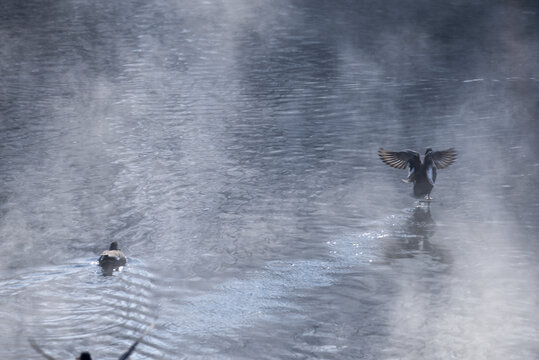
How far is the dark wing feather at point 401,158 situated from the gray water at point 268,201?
768 mm

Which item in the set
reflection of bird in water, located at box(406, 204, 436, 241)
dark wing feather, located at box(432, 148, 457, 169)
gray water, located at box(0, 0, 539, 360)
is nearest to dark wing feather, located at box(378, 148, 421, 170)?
dark wing feather, located at box(432, 148, 457, 169)

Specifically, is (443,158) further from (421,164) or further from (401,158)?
(401,158)

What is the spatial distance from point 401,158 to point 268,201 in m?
3.44

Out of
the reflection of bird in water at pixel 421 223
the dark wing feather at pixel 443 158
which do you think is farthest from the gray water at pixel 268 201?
the dark wing feather at pixel 443 158

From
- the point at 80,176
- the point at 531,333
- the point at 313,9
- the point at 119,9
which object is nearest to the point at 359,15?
the point at 313,9

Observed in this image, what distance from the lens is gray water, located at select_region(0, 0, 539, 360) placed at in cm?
1448

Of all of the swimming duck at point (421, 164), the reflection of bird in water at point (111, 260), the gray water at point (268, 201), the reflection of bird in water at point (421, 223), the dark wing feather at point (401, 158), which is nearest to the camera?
the gray water at point (268, 201)

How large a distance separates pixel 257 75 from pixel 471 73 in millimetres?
9004

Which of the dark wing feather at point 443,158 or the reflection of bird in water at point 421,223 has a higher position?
the dark wing feather at point 443,158

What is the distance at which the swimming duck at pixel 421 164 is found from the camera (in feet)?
68.8

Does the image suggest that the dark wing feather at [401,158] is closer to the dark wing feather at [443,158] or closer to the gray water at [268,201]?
the dark wing feather at [443,158]

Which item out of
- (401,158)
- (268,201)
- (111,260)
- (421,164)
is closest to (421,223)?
(421,164)

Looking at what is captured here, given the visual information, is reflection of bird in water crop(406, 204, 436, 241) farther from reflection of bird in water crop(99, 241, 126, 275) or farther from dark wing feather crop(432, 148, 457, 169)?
reflection of bird in water crop(99, 241, 126, 275)

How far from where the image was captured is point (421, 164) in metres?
21.4
